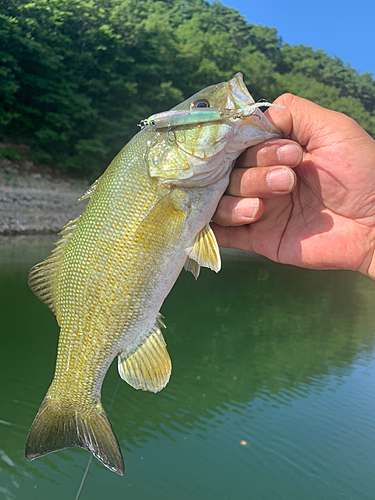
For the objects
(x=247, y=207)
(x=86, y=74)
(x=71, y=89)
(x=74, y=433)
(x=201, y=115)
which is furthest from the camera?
(x=86, y=74)

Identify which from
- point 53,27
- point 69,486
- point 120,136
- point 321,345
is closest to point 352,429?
point 321,345

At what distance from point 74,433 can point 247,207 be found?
1.69 metres

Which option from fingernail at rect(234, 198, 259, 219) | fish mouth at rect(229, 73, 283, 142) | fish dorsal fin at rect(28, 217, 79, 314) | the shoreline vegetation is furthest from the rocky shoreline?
fish mouth at rect(229, 73, 283, 142)

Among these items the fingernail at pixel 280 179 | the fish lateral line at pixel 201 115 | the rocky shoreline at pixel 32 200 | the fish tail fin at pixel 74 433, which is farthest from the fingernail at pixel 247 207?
the rocky shoreline at pixel 32 200

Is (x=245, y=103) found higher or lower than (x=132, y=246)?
higher

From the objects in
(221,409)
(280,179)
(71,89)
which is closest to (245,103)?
(280,179)

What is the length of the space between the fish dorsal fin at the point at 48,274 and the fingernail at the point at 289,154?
1.29 metres

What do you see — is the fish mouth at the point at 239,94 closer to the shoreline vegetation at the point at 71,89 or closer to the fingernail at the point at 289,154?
the fingernail at the point at 289,154

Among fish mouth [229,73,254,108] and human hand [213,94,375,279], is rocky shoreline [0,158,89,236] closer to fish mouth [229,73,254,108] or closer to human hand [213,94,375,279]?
human hand [213,94,375,279]

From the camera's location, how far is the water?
5.86m

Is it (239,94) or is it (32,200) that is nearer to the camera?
(239,94)

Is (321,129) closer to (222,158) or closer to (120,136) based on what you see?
(222,158)

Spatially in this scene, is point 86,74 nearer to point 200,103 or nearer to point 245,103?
point 200,103

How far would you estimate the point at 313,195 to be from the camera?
2826mm
